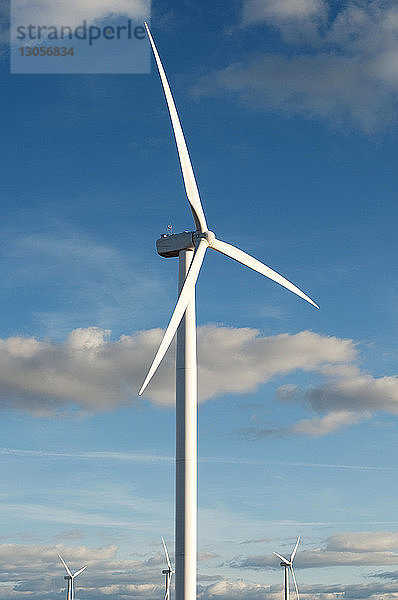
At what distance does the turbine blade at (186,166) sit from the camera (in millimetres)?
69875

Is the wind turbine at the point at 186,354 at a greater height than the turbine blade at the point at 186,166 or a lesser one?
lesser

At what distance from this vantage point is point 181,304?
64500 mm

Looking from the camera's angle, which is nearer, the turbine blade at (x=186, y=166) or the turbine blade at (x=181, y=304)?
the turbine blade at (x=181, y=304)

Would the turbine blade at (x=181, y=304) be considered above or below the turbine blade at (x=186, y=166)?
below

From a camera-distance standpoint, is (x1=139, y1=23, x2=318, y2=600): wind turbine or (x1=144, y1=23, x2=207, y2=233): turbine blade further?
(x1=144, y1=23, x2=207, y2=233): turbine blade

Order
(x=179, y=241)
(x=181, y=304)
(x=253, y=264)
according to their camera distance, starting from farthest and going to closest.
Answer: (x=253, y=264) < (x=179, y=241) < (x=181, y=304)

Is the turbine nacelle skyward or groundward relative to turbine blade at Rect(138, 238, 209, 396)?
skyward

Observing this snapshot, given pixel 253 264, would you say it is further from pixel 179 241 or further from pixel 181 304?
pixel 181 304

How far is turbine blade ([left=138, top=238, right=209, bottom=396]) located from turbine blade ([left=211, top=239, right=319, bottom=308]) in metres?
2.17

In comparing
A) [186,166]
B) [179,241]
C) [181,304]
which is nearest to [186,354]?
[181,304]

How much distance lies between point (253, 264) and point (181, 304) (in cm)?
1200

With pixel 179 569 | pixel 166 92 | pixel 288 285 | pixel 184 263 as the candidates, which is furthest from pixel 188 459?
pixel 166 92

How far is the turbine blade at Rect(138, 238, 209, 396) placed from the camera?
6028 centimetres

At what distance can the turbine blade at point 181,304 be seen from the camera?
60.3 metres
